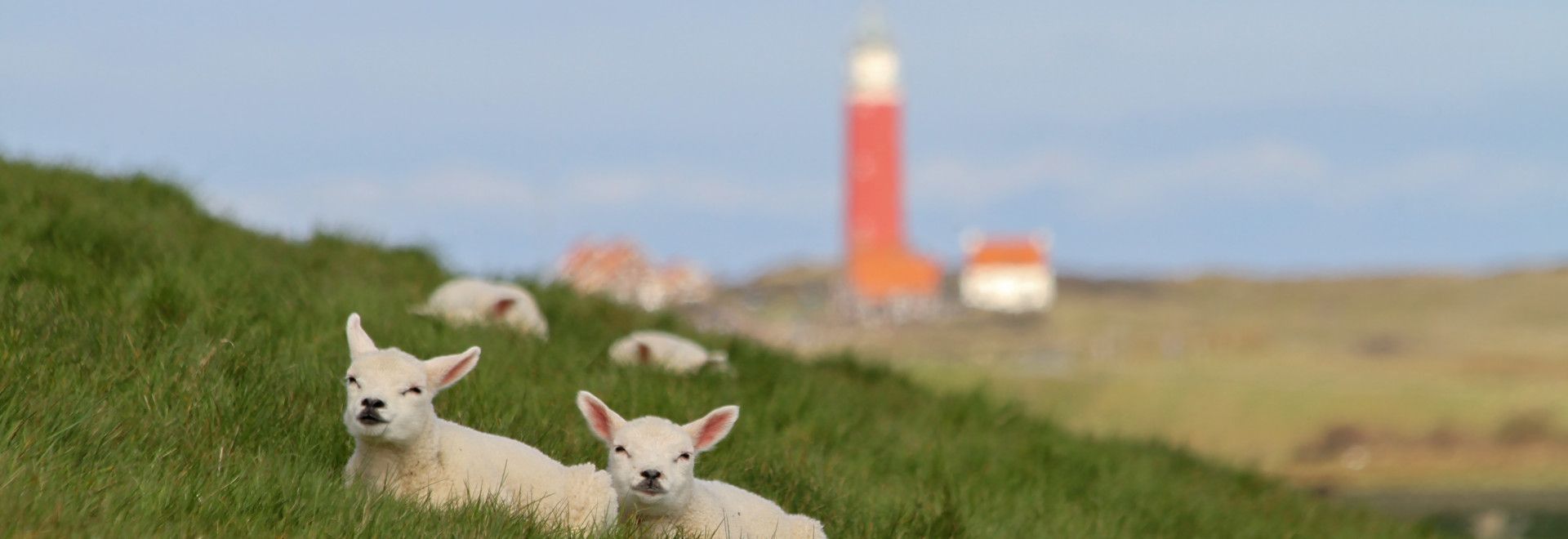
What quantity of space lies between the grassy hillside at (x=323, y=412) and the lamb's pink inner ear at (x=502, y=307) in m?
0.54

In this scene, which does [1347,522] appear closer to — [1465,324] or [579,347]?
[579,347]

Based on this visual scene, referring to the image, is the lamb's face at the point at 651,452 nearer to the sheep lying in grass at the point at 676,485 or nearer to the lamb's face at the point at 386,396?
the sheep lying in grass at the point at 676,485

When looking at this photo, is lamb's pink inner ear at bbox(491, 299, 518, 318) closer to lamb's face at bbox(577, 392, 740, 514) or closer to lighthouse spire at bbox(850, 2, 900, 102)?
lamb's face at bbox(577, 392, 740, 514)

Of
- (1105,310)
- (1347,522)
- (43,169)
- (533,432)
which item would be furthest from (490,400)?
(1105,310)

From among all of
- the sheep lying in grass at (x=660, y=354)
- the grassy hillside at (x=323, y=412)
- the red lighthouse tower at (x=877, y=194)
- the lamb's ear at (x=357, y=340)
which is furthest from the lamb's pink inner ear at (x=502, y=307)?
the red lighthouse tower at (x=877, y=194)

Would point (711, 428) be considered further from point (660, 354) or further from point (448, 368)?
point (660, 354)

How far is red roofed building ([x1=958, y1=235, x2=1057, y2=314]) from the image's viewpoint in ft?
440

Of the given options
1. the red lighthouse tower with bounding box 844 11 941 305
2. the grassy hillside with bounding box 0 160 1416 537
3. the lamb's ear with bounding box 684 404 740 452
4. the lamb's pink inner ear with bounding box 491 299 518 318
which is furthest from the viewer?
the red lighthouse tower with bounding box 844 11 941 305

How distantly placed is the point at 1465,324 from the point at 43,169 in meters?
144

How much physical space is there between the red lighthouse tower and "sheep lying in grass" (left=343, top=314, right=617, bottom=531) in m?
117

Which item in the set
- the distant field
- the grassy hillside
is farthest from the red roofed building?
the grassy hillside

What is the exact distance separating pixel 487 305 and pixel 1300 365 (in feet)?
332

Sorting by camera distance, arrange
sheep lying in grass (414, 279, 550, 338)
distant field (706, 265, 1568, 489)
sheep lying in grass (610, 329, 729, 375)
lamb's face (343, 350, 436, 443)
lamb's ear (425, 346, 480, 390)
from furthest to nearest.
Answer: distant field (706, 265, 1568, 489)
sheep lying in grass (414, 279, 550, 338)
sheep lying in grass (610, 329, 729, 375)
lamb's ear (425, 346, 480, 390)
lamb's face (343, 350, 436, 443)

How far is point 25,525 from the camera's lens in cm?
452
